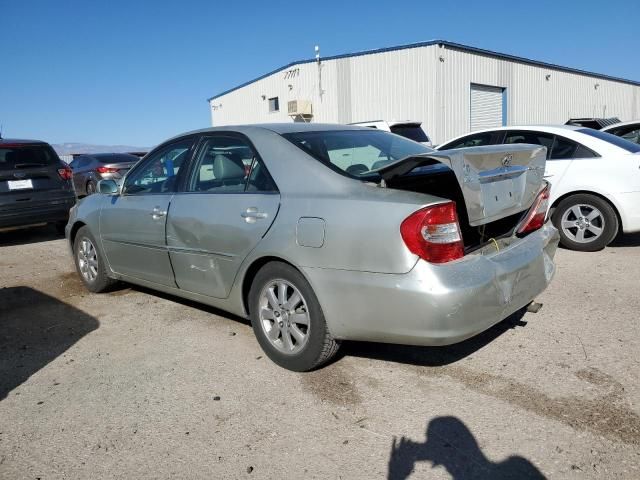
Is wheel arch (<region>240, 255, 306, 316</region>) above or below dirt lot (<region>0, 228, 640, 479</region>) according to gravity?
above

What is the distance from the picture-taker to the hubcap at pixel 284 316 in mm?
3203

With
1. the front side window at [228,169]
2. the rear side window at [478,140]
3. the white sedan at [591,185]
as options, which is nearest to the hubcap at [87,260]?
the front side window at [228,169]

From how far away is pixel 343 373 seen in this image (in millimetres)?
3305

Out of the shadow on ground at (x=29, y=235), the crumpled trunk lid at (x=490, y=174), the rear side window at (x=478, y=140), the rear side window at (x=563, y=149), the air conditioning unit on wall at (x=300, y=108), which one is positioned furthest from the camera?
the air conditioning unit on wall at (x=300, y=108)

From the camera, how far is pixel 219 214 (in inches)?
142

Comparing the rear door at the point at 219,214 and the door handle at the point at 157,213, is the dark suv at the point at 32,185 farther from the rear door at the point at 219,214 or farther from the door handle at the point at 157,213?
the rear door at the point at 219,214

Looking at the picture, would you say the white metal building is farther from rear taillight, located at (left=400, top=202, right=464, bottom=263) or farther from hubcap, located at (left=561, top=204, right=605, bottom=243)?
rear taillight, located at (left=400, top=202, right=464, bottom=263)

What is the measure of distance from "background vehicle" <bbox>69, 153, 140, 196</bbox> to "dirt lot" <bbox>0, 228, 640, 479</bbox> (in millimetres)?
11006

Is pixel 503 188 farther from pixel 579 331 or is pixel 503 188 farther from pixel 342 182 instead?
pixel 579 331

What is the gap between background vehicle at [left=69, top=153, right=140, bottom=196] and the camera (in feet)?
48.0

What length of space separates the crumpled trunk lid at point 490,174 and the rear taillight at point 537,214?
65 mm

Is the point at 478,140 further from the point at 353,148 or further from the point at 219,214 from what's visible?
the point at 219,214

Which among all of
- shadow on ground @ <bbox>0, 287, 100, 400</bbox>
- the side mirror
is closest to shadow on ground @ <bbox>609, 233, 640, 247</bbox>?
the side mirror

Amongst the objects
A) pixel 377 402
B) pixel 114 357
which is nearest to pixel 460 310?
pixel 377 402
